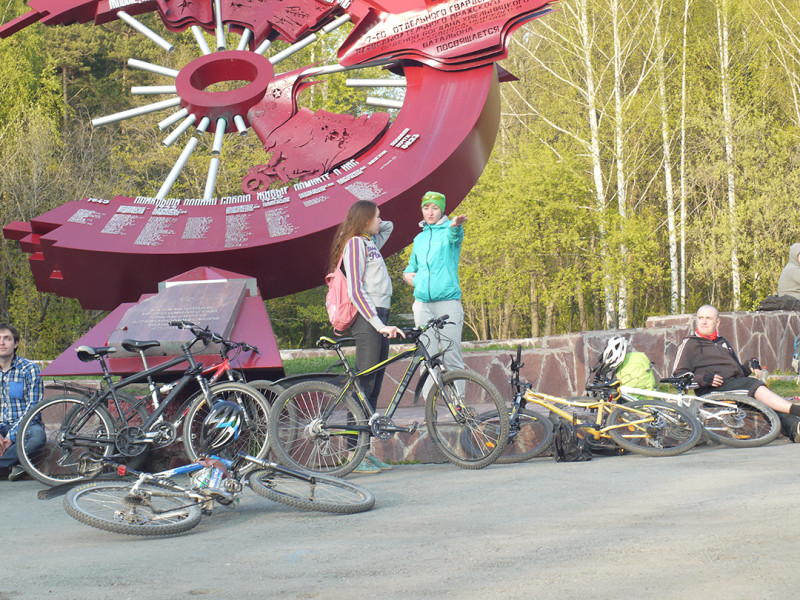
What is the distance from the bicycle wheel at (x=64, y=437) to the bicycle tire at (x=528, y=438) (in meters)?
2.54

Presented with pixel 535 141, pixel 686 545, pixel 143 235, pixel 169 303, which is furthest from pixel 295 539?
pixel 535 141

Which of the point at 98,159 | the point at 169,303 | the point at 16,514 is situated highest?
the point at 98,159

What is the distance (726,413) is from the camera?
249 inches

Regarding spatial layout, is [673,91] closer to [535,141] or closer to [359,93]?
[535,141]

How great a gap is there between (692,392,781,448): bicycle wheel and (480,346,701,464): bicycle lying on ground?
301mm

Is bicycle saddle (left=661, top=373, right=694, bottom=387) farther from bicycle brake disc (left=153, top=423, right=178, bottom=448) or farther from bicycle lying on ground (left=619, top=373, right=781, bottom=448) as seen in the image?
bicycle brake disc (left=153, top=423, right=178, bottom=448)

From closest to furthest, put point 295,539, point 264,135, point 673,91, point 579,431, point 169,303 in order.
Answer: point 295,539, point 579,431, point 169,303, point 264,135, point 673,91

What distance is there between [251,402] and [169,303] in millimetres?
1795

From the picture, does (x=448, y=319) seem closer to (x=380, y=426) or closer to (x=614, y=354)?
(x=380, y=426)

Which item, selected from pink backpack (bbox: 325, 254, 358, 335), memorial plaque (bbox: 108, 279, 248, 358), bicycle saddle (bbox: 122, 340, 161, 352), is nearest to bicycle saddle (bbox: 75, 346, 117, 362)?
bicycle saddle (bbox: 122, 340, 161, 352)

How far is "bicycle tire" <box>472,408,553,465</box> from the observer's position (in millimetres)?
5906

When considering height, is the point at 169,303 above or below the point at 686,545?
above

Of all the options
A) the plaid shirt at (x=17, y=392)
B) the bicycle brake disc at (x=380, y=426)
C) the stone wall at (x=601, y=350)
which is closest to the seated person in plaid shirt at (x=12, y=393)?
the plaid shirt at (x=17, y=392)

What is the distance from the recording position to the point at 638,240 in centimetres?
1988
